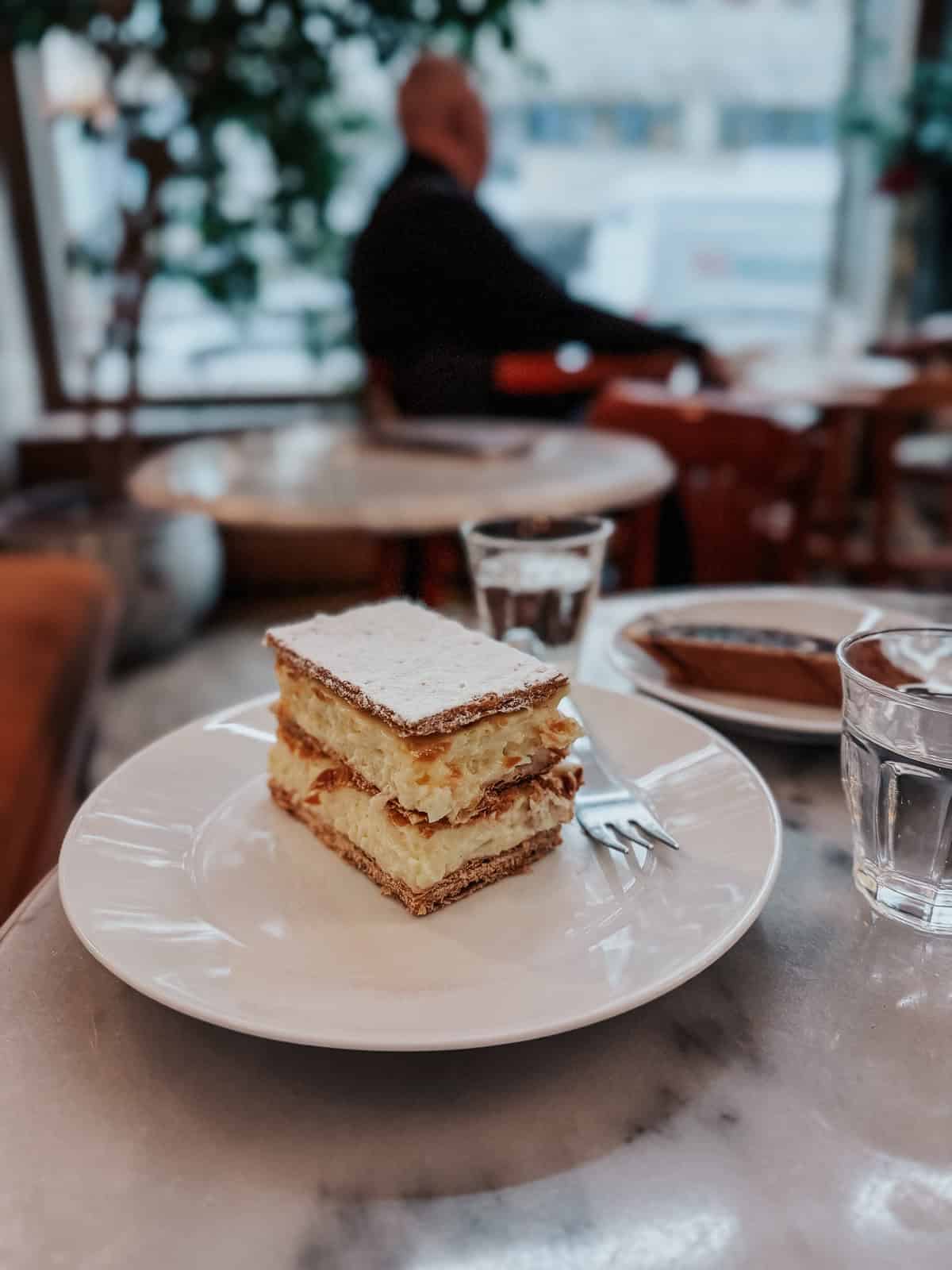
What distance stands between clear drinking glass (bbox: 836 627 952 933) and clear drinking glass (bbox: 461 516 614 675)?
309 millimetres

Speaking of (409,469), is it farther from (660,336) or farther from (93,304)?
(93,304)

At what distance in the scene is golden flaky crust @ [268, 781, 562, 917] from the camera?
1.99ft

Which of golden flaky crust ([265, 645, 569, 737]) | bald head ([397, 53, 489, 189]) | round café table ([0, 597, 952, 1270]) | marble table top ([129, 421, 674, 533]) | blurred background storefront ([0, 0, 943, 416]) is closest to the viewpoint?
round café table ([0, 597, 952, 1270])

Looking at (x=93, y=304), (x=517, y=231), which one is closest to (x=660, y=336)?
(x=517, y=231)

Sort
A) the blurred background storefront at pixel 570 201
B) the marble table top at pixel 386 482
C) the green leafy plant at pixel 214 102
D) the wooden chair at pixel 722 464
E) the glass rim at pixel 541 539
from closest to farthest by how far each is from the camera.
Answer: the glass rim at pixel 541 539, the marble table top at pixel 386 482, the wooden chair at pixel 722 464, the green leafy plant at pixel 214 102, the blurred background storefront at pixel 570 201

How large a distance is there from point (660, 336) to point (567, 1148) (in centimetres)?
238

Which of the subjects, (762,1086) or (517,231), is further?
(517,231)

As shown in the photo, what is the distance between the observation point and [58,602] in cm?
179

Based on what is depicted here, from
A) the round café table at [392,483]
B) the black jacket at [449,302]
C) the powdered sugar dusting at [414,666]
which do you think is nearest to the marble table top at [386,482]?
the round café table at [392,483]

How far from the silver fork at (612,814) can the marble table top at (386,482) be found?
2.44 ft

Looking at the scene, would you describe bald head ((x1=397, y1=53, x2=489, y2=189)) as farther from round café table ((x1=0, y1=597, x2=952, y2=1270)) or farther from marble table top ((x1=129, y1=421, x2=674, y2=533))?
round café table ((x1=0, y1=597, x2=952, y2=1270))

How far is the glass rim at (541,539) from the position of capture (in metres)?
0.92

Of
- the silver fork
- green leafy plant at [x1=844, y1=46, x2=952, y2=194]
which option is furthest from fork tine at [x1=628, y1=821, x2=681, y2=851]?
green leafy plant at [x1=844, y1=46, x2=952, y2=194]

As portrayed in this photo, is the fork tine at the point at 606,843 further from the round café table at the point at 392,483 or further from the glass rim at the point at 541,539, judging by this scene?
the round café table at the point at 392,483
